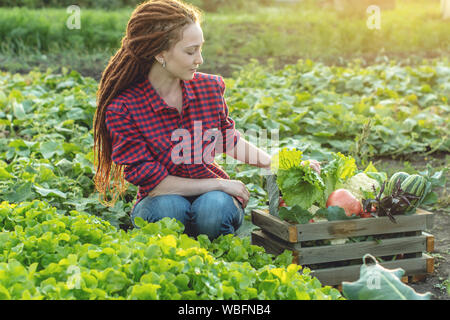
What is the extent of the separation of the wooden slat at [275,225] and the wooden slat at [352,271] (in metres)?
0.20

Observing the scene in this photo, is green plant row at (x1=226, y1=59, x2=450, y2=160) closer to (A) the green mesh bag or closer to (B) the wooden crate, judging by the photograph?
(B) the wooden crate

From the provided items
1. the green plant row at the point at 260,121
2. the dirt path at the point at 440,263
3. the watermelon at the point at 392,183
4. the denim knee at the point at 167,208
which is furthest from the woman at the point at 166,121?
the dirt path at the point at 440,263

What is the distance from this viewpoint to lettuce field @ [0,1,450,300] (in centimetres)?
188

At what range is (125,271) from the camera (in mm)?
1912

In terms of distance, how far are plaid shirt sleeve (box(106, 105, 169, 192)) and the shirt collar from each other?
0.15 meters

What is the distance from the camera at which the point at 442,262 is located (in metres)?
3.00

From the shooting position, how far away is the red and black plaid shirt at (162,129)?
2672 millimetres

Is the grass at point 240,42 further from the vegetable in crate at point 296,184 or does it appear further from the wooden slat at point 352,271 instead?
the wooden slat at point 352,271

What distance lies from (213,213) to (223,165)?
129 centimetres

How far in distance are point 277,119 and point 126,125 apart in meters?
2.63

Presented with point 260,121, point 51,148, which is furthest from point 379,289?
point 260,121
